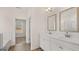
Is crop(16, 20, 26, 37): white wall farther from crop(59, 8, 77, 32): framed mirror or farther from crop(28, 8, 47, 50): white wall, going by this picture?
crop(59, 8, 77, 32): framed mirror

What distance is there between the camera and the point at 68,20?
4.36 ft

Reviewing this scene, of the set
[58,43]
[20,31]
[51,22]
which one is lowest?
[58,43]

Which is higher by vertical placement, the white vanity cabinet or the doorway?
the doorway

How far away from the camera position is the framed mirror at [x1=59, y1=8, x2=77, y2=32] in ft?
4.06

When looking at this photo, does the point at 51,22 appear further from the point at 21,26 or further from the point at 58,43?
the point at 21,26

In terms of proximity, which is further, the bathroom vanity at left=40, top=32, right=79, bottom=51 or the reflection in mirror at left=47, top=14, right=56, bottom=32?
the reflection in mirror at left=47, top=14, right=56, bottom=32

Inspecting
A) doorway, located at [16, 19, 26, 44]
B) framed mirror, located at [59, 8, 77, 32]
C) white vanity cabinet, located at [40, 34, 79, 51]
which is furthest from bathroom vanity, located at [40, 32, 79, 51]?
doorway, located at [16, 19, 26, 44]

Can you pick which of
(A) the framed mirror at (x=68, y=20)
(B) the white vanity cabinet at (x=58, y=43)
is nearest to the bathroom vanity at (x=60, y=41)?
(B) the white vanity cabinet at (x=58, y=43)

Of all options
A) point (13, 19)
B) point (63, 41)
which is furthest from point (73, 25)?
point (13, 19)

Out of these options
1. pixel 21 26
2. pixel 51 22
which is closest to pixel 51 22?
pixel 51 22

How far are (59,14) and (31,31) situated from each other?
52 cm

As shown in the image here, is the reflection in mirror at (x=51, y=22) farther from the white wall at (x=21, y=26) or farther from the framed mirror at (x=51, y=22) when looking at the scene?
the white wall at (x=21, y=26)
